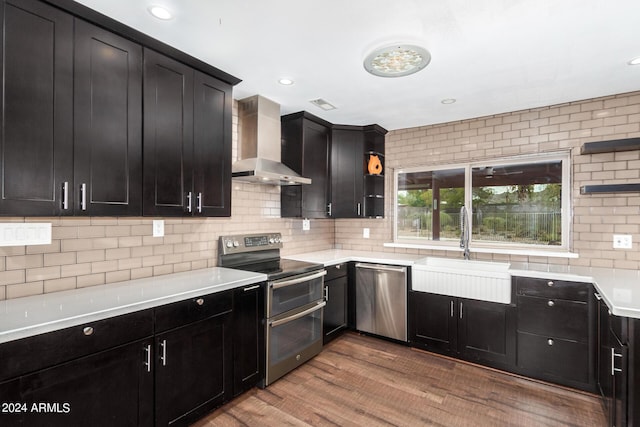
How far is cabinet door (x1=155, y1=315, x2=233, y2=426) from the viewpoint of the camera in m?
1.85

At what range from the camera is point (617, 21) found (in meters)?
1.78

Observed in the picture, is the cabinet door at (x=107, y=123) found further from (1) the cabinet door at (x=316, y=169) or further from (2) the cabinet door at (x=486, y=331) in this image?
(2) the cabinet door at (x=486, y=331)

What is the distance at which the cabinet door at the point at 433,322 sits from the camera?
309 cm

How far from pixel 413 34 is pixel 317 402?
2.64 m

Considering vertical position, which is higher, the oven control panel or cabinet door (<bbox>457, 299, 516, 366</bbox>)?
the oven control panel

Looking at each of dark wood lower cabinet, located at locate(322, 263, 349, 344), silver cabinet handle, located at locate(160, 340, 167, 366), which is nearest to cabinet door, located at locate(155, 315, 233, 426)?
silver cabinet handle, located at locate(160, 340, 167, 366)

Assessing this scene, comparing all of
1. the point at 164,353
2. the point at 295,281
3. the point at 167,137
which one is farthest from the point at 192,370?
the point at 167,137

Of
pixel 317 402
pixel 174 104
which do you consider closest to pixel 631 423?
pixel 317 402

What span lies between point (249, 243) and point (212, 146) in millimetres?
1070

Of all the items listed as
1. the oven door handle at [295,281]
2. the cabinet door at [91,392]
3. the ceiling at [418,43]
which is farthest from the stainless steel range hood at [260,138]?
the cabinet door at [91,392]

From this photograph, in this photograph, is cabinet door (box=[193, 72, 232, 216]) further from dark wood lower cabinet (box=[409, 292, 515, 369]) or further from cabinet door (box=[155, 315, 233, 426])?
dark wood lower cabinet (box=[409, 292, 515, 369])

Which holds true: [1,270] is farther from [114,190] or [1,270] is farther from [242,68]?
[242,68]

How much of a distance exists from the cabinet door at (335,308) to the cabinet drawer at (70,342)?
6.21ft

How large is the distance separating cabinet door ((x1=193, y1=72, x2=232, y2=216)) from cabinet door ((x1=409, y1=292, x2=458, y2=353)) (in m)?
2.14
